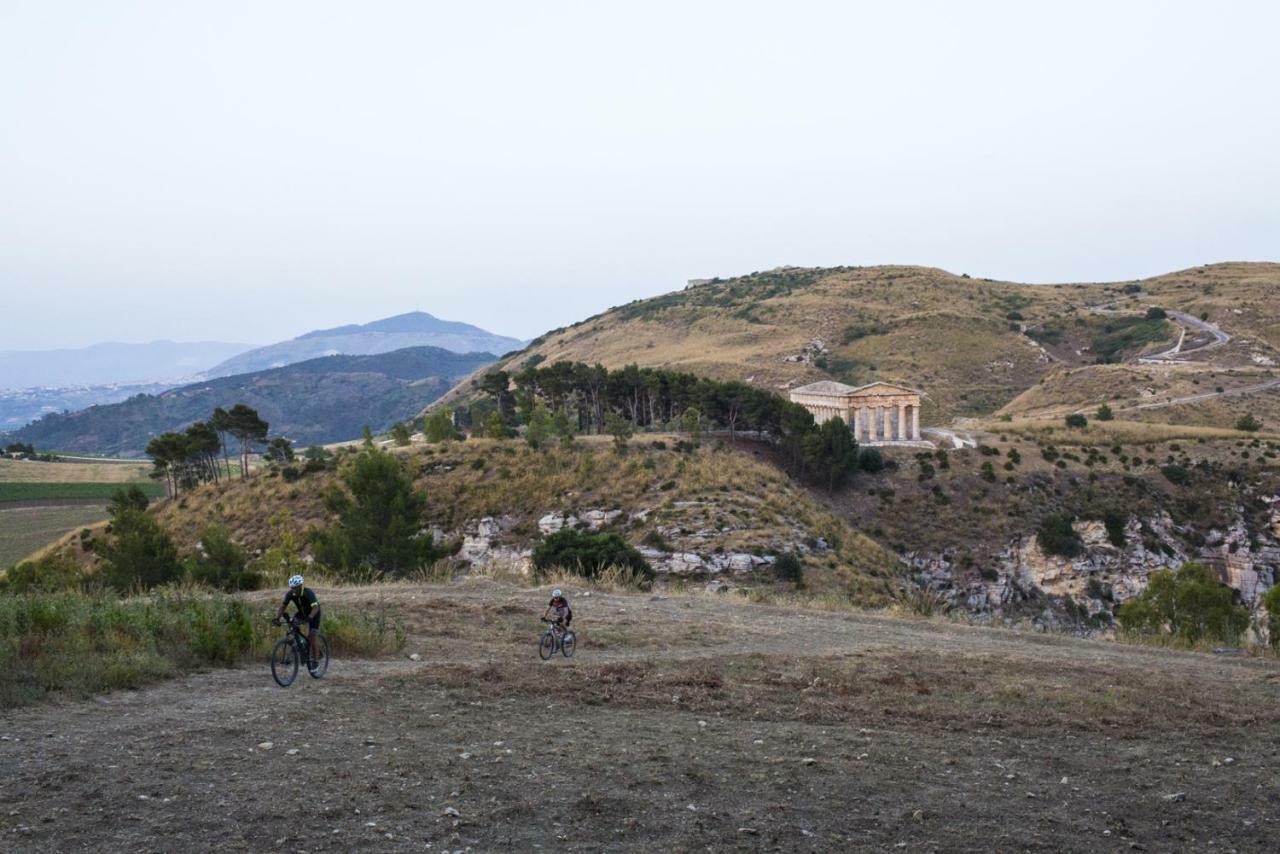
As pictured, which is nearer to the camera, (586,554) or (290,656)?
(290,656)

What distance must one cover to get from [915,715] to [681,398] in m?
54.4

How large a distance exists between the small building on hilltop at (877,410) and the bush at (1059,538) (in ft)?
46.4

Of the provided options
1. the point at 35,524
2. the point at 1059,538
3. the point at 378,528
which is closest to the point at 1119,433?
the point at 1059,538

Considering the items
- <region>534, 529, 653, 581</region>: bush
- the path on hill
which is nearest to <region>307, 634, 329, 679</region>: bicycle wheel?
<region>534, 529, 653, 581</region>: bush

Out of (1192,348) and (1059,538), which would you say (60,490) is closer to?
(1059,538)

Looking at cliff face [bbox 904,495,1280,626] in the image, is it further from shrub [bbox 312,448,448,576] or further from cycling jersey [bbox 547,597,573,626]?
cycling jersey [bbox 547,597,573,626]

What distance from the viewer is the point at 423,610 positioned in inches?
629

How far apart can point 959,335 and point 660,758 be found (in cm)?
10418

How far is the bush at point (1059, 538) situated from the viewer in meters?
49.2

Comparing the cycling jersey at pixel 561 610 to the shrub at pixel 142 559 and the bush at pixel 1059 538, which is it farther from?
the bush at pixel 1059 538

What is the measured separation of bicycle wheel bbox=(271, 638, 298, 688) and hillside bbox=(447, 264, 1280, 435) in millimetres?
74923

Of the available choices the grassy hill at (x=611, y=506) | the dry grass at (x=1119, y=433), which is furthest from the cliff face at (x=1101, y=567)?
the dry grass at (x=1119, y=433)

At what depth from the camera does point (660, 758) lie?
8.53 meters

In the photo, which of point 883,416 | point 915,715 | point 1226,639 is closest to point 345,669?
point 915,715
